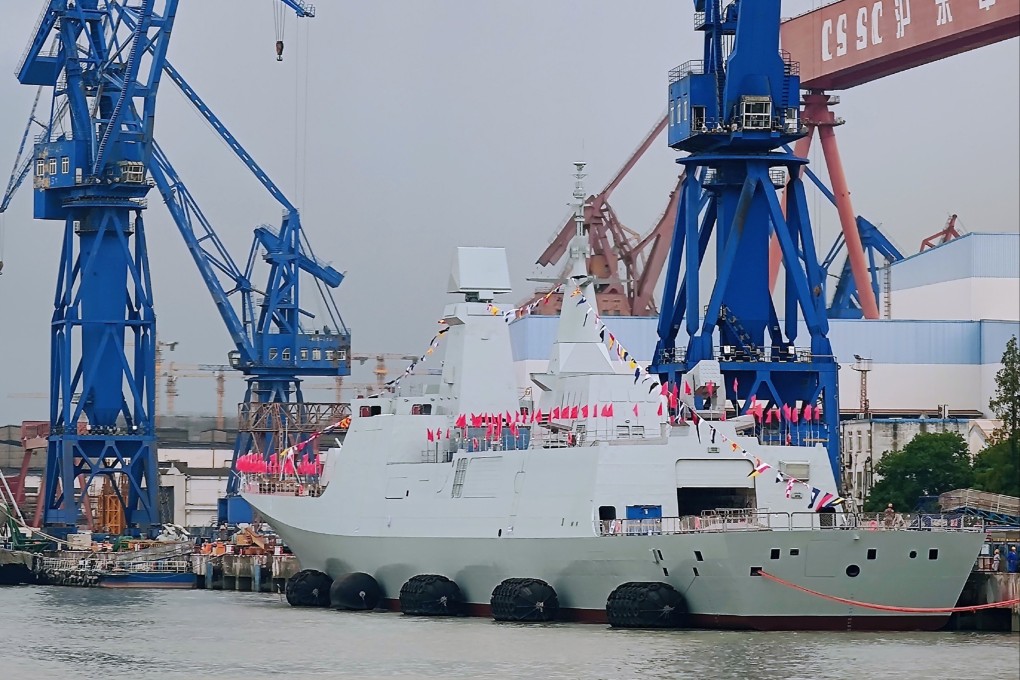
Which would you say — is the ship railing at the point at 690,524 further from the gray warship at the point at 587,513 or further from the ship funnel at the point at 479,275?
the ship funnel at the point at 479,275

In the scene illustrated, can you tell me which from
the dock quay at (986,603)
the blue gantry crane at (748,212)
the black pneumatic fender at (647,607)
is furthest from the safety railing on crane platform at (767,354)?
the black pneumatic fender at (647,607)

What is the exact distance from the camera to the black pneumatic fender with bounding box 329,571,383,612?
53906mm

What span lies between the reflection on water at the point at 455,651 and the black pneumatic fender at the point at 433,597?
1.53 ft

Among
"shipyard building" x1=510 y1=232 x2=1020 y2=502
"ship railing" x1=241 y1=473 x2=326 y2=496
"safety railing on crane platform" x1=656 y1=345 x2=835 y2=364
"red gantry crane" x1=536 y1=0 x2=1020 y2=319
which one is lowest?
"ship railing" x1=241 y1=473 x2=326 y2=496

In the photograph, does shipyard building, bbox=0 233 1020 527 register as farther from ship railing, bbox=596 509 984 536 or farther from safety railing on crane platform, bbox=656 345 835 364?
ship railing, bbox=596 509 984 536

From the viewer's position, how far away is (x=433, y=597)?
1981 inches

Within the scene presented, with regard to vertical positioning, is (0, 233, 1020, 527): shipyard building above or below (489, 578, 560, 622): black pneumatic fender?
above

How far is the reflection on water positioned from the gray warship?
940mm

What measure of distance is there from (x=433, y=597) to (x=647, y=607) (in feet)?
26.3

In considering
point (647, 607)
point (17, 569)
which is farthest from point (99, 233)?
point (647, 607)

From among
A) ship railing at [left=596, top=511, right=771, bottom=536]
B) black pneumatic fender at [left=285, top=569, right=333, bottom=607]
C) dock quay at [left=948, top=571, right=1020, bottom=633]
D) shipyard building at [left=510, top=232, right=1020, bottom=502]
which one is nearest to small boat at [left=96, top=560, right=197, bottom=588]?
black pneumatic fender at [left=285, top=569, right=333, bottom=607]

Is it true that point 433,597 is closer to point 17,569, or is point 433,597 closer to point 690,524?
point 690,524

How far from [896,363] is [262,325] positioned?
30580mm

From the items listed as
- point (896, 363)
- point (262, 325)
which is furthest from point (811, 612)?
point (262, 325)
